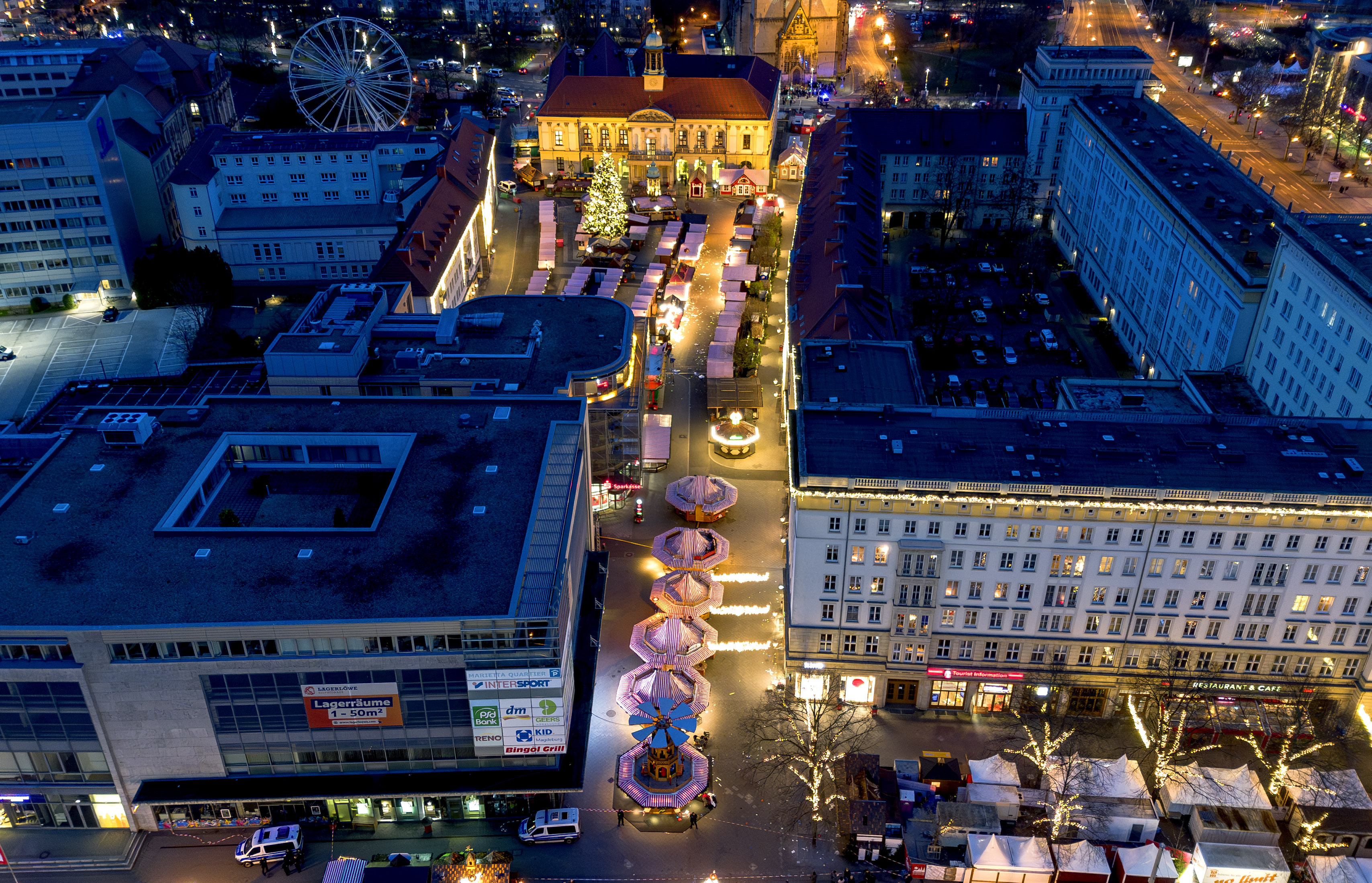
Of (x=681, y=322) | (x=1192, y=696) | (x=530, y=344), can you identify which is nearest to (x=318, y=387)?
(x=530, y=344)

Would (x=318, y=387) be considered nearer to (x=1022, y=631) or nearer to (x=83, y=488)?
(x=83, y=488)

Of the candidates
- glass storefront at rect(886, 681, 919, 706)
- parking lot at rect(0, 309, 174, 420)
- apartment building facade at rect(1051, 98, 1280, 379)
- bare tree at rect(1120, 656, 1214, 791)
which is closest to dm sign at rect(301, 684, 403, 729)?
glass storefront at rect(886, 681, 919, 706)

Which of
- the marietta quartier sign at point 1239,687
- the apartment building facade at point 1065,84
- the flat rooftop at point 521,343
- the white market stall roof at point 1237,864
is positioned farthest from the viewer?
the apartment building facade at point 1065,84

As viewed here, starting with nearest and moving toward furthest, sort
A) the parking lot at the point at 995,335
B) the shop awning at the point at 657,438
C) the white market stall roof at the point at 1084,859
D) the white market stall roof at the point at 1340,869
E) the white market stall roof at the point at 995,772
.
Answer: the white market stall roof at the point at 1340,869, the white market stall roof at the point at 1084,859, the white market stall roof at the point at 995,772, the shop awning at the point at 657,438, the parking lot at the point at 995,335

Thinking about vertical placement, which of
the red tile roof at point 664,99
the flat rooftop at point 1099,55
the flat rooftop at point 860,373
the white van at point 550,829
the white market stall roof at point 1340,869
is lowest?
the white van at point 550,829

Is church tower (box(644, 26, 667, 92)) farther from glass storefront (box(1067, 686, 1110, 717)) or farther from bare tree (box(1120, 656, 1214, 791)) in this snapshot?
bare tree (box(1120, 656, 1214, 791))

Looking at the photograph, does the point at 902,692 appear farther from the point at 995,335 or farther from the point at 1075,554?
the point at 995,335

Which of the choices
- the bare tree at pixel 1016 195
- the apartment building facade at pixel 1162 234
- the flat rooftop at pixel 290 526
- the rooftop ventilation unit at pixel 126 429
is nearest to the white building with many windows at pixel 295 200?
the flat rooftop at pixel 290 526

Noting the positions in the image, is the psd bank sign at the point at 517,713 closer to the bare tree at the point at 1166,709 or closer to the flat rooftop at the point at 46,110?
the bare tree at the point at 1166,709
